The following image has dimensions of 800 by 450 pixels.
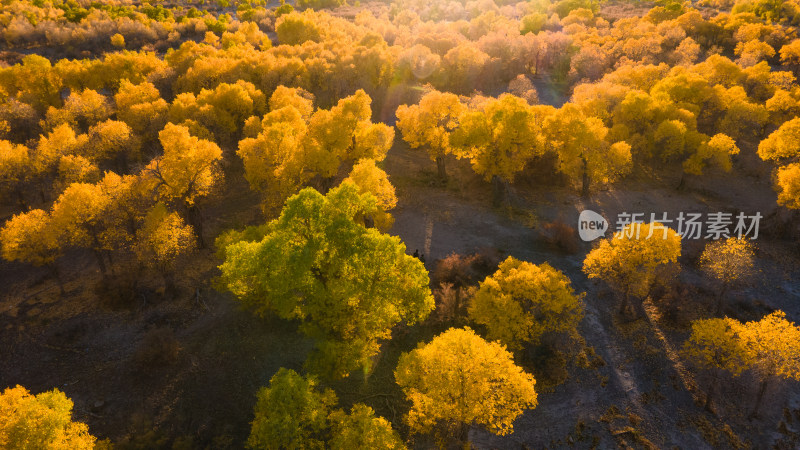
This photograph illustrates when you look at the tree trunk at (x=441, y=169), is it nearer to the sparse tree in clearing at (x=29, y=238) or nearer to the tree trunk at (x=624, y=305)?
the tree trunk at (x=624, y=305)

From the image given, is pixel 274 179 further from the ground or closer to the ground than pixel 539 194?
further from the ground

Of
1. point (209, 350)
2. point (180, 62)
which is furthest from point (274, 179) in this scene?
point (180, 62)

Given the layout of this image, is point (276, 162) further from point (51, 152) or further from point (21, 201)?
point (21, 201)

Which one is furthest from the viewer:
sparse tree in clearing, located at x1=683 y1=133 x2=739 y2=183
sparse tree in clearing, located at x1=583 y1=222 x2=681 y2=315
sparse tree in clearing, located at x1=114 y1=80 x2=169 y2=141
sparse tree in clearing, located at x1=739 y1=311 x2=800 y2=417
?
sparse tree in clearing, located at x1=114 y1=80 x2=169 y2=141

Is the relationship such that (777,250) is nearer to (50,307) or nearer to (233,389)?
(233,389)

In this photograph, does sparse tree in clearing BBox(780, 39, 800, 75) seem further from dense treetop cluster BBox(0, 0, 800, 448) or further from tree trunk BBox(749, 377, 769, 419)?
tree trunk BBox(749, 377, 769, 419)

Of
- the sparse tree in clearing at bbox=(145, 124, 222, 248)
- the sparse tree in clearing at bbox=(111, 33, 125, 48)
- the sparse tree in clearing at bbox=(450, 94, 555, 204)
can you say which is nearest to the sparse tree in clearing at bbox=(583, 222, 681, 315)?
the sparse tree in clearing at bbox=(450, 94, 555, 204)
